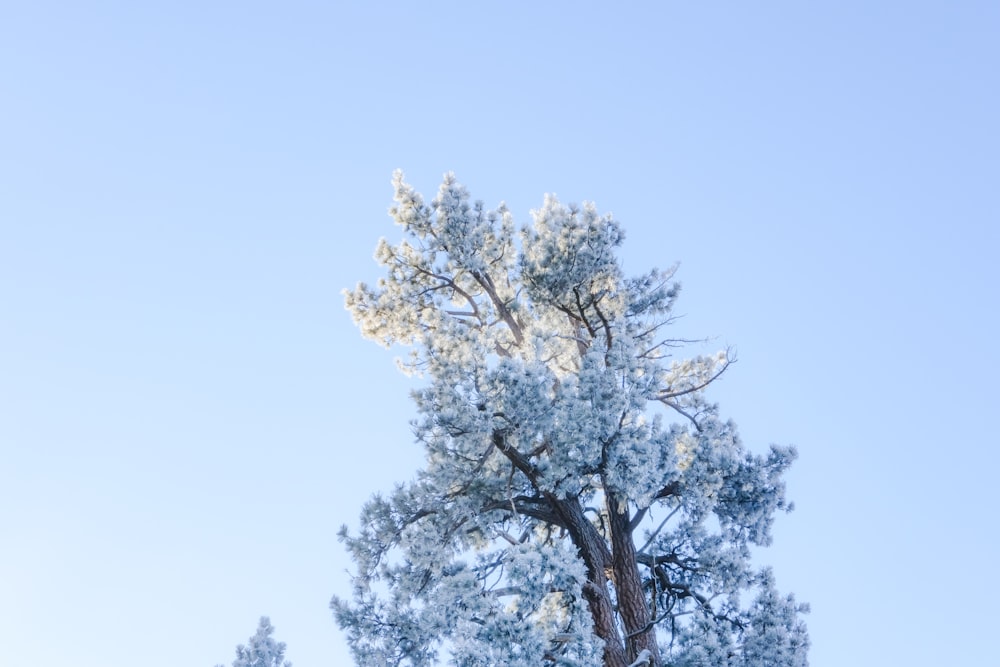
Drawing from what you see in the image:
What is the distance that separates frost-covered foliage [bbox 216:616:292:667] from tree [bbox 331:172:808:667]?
283 centimetres

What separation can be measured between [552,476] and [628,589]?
199 cm

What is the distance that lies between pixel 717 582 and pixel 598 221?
573cm

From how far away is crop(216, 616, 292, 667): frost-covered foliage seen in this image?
45.1 ft

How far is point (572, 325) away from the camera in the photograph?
14.4 m

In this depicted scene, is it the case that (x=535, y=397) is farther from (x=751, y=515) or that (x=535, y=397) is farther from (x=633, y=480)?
(x=751, y=515)

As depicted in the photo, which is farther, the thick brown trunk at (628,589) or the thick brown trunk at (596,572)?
the thick brown trunk at (628,589)

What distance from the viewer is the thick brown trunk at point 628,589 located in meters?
11.2

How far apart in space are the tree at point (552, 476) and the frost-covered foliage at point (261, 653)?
2833 millimetres

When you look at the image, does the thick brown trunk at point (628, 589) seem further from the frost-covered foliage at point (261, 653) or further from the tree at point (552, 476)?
the frost-covered foliage at point (261, 653)

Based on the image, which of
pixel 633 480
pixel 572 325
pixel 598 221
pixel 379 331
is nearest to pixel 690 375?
pixel 572 325

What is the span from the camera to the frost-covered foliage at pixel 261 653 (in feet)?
45.1

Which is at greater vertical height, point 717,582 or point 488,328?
point 488,328

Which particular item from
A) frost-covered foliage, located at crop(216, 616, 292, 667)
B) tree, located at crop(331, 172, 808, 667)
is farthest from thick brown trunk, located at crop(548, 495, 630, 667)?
frost-covered foliage, located at crop(216, 616, 292, 667)

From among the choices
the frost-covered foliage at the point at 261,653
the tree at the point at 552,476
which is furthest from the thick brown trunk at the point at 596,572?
the frost-covered foliage at the point at 261,653
